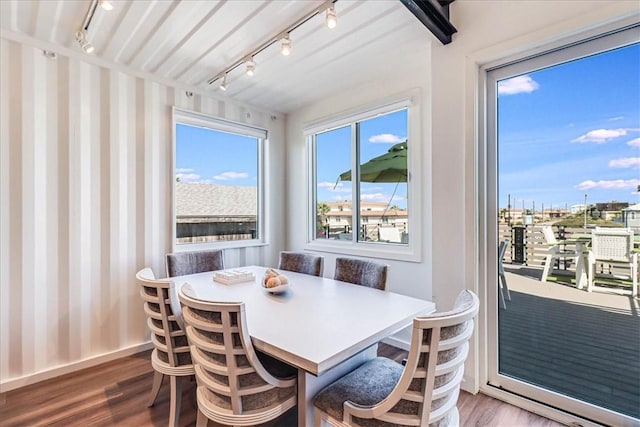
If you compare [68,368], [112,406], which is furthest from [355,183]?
[68,368]

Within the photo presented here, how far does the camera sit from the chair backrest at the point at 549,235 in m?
2.00

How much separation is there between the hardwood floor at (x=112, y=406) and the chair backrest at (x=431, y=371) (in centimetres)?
99

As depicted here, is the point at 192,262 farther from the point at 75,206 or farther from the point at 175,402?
the point at 175,402

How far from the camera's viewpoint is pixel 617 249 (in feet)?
5.81

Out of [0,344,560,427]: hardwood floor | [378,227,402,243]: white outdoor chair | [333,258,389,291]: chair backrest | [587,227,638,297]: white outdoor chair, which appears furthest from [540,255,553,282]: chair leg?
[378,227,402,243]: white outdoor chair

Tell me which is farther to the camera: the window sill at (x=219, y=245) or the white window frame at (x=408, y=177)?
the window sill at (x=219, y=245)

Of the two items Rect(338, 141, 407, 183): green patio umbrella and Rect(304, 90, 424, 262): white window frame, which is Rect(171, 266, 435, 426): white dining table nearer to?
Rect(304, 90, 424, 262): white window frame

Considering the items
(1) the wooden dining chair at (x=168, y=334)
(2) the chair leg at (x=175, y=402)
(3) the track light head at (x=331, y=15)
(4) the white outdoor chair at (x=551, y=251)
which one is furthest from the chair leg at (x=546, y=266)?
(2) the chair leg at (x=175, y=402)

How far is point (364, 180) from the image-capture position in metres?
3.37

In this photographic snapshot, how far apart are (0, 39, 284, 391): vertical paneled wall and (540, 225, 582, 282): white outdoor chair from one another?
3203 mm

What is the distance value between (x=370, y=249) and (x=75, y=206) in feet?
8.85

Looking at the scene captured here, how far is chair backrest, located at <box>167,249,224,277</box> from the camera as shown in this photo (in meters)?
2.73

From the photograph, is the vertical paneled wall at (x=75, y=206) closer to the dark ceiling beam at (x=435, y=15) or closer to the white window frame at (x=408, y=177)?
the white window frame at (x=408, y=177)

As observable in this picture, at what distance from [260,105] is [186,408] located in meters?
3.17
